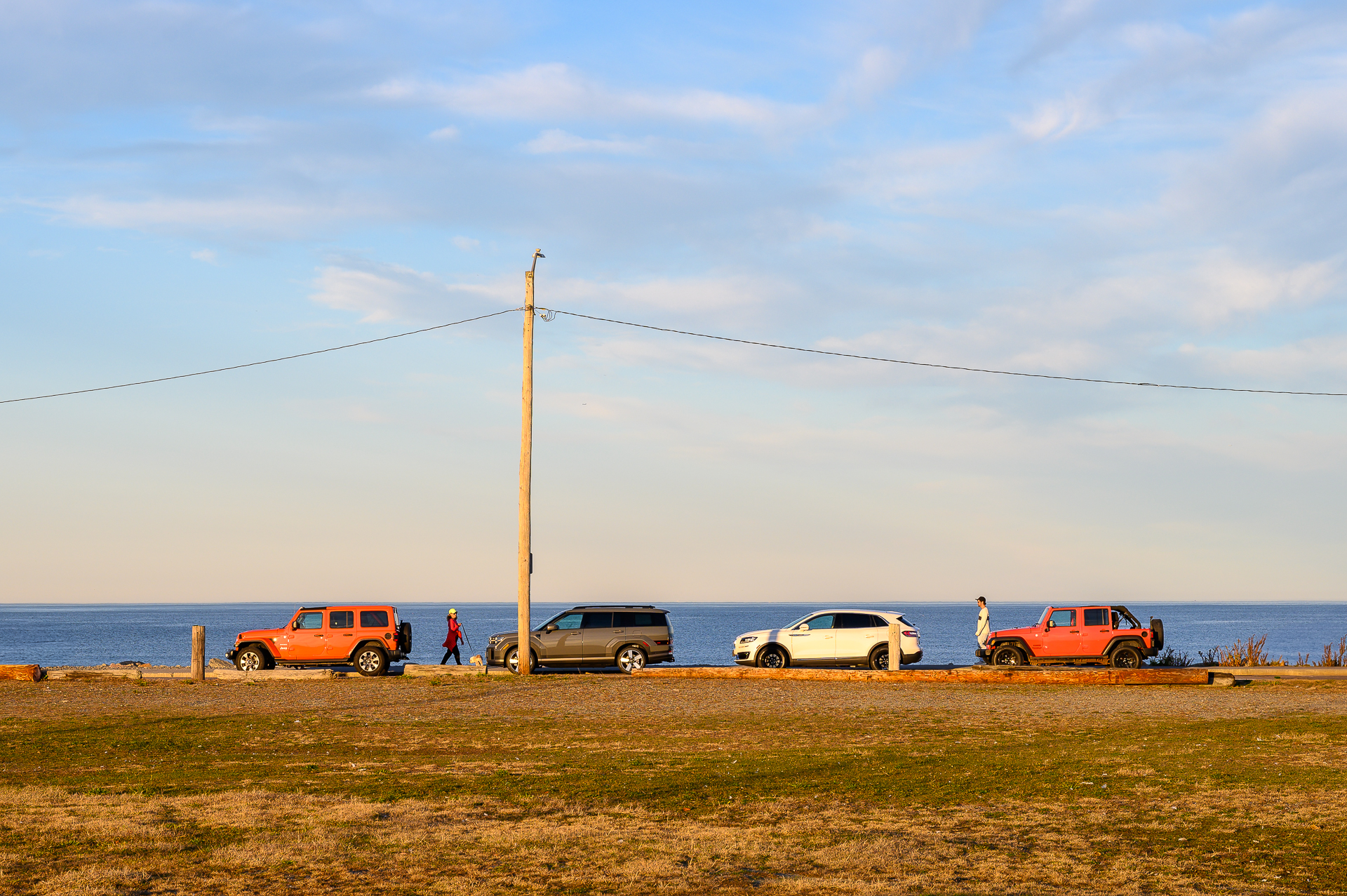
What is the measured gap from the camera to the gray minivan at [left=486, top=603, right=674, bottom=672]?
2906cm

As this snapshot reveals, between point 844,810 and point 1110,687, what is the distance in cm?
1693

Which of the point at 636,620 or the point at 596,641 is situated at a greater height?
the point at 636,620

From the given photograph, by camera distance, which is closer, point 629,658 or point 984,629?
point 629,658

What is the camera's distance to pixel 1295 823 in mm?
9492

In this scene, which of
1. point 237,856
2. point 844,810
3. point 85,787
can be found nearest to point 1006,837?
point 844,810

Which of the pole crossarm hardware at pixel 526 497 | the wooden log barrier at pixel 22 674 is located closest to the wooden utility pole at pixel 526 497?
the pole crossarm hardware at pixel 526 497

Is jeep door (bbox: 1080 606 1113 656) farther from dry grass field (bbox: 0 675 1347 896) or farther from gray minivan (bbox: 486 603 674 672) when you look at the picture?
gray minivan (bbox: 486 603 674 672)

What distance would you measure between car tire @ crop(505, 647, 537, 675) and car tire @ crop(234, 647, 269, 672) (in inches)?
241

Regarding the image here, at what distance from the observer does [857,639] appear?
29500mm

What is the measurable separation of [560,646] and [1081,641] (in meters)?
13.3

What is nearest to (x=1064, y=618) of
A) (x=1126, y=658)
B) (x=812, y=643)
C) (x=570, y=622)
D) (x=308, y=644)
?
(x=1126, y=658)

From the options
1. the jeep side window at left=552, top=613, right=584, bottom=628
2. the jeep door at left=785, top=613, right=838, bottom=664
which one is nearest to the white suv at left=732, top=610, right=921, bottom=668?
the jeep door at left=785, top=613, right=838, bottom=664

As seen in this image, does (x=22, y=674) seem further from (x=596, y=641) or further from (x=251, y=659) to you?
(x=596, y=641)

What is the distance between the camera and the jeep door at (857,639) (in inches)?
1158
